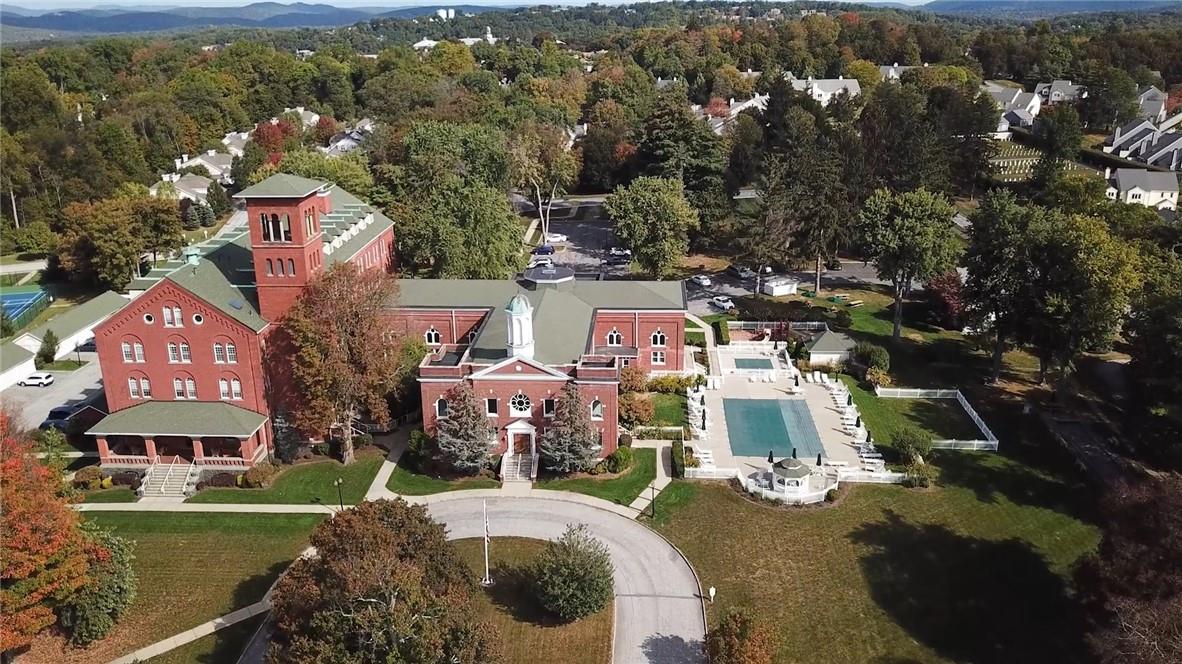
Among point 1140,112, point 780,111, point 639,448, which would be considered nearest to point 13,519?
point 639,448

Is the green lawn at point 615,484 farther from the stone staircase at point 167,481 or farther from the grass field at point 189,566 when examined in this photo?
the stone staircase at point 167,481

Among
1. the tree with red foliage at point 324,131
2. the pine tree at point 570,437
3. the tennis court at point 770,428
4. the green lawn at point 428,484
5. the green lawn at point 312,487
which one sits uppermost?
the tree with red foliage at point 324,131

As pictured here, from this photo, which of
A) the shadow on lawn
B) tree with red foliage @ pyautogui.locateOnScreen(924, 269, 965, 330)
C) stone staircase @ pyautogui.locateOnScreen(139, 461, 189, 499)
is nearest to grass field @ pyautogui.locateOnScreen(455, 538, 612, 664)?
the shadow on lawn

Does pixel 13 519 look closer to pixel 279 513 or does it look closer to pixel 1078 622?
pixel 279 513

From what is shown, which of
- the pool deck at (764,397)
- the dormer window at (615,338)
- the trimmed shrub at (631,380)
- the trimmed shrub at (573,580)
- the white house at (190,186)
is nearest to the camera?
the trimmed shrub at (573,580)

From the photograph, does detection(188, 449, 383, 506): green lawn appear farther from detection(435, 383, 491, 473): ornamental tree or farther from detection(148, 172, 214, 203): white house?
detection(148, 172, 214, 203): white house

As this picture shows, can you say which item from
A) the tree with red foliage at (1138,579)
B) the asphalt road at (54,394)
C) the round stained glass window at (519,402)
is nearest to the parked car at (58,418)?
the asphalt road at (54,394)
